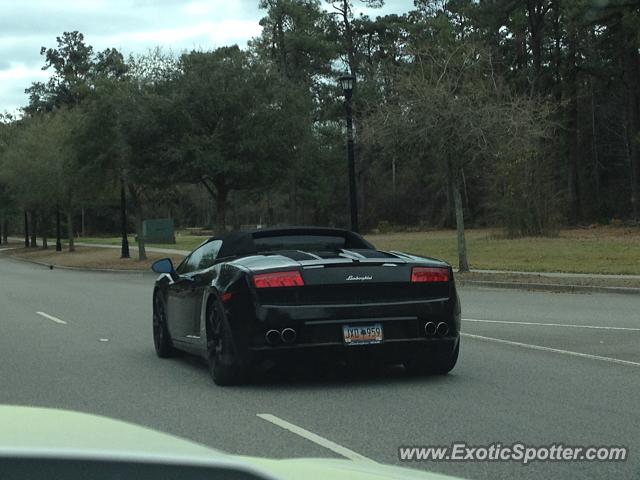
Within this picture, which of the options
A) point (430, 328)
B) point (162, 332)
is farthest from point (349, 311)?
point (162, 332)

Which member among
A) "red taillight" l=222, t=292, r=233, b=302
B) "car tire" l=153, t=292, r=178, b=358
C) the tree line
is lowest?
"car tire" l=153, t=292, r=178, b=358

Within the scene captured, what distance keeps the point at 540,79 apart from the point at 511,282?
38.2 metres

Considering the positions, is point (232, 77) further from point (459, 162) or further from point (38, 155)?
point (38, 155)

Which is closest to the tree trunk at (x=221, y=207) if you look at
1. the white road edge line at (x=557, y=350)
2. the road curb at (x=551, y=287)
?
the road curb at (x=551, y=287)

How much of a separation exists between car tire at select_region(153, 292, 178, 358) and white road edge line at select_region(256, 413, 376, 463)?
3703mm

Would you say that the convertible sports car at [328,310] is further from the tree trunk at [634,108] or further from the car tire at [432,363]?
the tree trunk at [634,108]

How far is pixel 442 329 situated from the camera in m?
8.77

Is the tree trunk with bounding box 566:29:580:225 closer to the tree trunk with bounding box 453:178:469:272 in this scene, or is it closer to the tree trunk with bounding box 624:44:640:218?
the tree trunk with bounding box 624:44:640:218

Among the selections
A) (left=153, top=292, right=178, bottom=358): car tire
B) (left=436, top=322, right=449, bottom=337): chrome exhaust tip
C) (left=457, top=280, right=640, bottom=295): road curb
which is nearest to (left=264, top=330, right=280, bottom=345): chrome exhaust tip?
(left=436, top=322, right=449, bottom=337): chrome exhaust tip

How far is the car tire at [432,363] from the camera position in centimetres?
912

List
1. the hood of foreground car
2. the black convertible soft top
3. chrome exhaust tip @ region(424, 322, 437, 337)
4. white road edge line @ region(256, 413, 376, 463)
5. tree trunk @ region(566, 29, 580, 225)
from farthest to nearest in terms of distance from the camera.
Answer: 1. tree trunk @ region(566, 29, 580, 225)
2. the black convertible soft top
3. chrome exhaust tip @ region(424, 322, 437, 337)
4. white road edge line @ region(256, 413, 376, 463)
5. the hood of foreground car

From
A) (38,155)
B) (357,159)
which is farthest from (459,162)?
(357,159)

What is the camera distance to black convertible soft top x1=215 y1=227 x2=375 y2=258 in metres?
9.91

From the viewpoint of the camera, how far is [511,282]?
22.6m
